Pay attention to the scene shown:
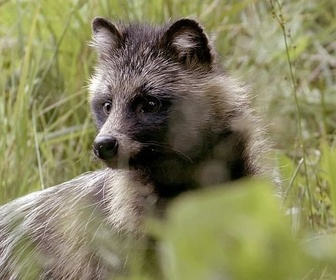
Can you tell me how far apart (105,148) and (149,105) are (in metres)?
0.32

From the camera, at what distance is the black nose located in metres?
2.64

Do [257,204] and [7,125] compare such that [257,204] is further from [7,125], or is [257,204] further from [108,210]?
[7,125]

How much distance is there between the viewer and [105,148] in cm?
265

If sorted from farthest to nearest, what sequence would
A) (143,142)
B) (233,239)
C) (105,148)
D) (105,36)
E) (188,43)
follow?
(105,36)
(188,43)
(143,142)
(105,148)
(233,239)

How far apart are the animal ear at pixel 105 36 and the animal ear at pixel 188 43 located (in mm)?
193

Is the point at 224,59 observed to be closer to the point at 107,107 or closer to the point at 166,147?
the point at 107,107

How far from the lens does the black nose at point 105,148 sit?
2.64 metres

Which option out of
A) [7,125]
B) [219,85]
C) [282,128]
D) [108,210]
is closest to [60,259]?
[108,210]

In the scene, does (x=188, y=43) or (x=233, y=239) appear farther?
(x=188, y=43)

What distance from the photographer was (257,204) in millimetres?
812

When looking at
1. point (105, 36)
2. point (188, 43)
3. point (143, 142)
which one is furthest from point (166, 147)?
point (105, 36)

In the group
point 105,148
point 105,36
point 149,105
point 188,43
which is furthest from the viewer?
point 105,36

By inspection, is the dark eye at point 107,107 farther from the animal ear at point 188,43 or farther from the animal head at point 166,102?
the animal ear at point 188,43

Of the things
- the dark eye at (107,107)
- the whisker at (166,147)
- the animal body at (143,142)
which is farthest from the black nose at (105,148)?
the dark eye at (107,107)
